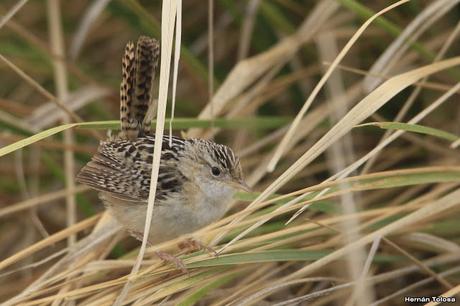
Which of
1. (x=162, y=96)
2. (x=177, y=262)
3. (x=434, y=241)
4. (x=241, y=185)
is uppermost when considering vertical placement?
(x=162, y=96)

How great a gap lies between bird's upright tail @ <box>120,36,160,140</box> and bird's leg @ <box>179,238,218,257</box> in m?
0.50

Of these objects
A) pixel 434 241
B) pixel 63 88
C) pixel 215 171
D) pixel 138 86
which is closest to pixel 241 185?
pixel 215 171

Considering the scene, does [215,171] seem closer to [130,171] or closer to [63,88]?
[130,171]

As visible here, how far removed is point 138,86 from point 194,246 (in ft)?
2.28

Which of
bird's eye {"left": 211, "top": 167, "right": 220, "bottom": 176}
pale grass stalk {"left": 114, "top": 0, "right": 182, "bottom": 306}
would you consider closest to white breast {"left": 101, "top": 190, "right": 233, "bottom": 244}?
bird's eye {"left": 211, "top": 167, "right": 220, "bottom": 176}

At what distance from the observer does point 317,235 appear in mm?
3129

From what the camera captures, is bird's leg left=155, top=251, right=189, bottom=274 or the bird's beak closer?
bird's leg left=155, top=251, right=189, bottom=274

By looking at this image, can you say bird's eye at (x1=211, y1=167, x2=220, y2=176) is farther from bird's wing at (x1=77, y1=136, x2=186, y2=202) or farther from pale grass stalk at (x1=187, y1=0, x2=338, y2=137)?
pale grass stalk at (x1=187, y1=0, x2=338, y2=137)

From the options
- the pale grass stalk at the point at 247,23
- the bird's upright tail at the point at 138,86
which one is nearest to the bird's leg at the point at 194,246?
the bird's upright tail at the point at 138,86

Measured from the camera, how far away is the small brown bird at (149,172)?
3096 millimetres

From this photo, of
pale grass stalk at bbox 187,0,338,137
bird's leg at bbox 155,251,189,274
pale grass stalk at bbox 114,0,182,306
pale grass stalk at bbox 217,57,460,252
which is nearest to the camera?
pale grass stalk at bbox 114,0,182,306

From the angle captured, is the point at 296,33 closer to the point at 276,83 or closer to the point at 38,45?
the point at 276,83

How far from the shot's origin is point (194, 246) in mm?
3152

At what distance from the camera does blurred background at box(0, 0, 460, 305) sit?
10.3 feet
